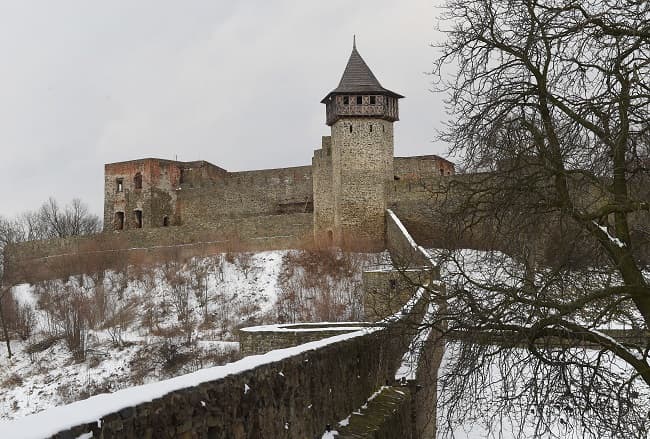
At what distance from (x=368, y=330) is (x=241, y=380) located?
4.42 m

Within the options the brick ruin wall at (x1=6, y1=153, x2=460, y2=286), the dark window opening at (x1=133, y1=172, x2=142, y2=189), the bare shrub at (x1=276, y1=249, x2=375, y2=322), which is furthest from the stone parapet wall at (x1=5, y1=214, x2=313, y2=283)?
the dark window opening at (x1=133, y1=172, x2=142, y2=189)

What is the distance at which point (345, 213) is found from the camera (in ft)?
96.5

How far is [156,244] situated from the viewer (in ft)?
119

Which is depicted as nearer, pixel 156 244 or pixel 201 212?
pixel 156 244

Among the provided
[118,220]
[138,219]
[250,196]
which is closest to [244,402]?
[250,196]

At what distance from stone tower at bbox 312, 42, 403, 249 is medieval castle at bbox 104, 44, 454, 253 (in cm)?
4

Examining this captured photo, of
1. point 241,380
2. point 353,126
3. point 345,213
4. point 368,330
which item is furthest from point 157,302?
point 241,380

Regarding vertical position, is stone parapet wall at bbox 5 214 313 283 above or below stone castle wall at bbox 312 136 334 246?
below

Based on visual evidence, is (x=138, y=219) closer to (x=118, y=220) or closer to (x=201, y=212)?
(x=118, y=220)

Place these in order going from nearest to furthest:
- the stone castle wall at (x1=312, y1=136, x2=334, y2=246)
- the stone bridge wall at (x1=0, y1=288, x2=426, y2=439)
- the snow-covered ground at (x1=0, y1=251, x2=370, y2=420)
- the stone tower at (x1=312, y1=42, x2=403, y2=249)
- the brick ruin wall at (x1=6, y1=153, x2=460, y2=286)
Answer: the stone bridge wall at (x1=0, y1=288, x2=426, y2=439), the snow-covered ground at (x1=0, y1=251, x2=370, y2=420), the stone tower at (x1=312, y1=42, x2=403, y2=249), the stone castle wall at (x1=312, y1=136, x2=334, y2=246), the brick ruin wall at (x1=6, y1=153, x2=460, y2=286)

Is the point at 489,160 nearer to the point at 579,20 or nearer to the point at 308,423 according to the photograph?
the point at 579,20

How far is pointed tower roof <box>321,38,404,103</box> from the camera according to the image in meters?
29.3

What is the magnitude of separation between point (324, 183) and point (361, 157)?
2.85m

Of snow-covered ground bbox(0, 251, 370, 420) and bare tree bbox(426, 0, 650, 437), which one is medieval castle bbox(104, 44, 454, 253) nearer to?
snow-covered ground bbox(0, 251, 370, 420)
